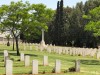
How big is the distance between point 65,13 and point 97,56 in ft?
184

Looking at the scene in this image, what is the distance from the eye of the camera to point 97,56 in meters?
42.2

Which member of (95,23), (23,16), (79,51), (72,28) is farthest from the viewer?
(72,28)

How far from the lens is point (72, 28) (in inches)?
3511

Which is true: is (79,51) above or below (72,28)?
below

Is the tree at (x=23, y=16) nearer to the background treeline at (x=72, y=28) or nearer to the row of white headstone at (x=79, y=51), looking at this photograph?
the row of white headstone at (x=79, y=51)

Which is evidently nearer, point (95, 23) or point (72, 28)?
point (95, 23)

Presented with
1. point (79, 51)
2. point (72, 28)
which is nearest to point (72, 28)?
point (72, 28)

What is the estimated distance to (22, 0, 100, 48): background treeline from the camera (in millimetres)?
84688

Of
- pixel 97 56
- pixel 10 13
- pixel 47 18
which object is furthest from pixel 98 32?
pixel 10 13

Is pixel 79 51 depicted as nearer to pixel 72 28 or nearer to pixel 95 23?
pixel 95 23

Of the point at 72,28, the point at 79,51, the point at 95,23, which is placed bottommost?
the point at 79,51

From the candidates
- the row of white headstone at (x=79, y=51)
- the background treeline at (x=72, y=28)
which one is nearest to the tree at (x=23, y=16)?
the row of white headstone at (x=79, y=51)

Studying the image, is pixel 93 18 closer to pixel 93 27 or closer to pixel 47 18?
pixel 93 27

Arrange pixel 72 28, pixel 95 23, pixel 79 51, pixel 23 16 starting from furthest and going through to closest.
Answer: pixel 72 28 < pixel 79 51 < pixel 23 16 < pixel 95 23
